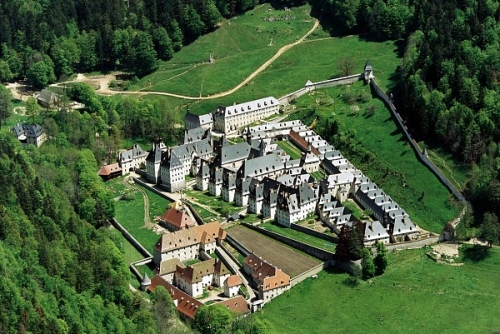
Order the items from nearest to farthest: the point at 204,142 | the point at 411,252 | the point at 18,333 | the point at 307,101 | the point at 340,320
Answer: the point at 18,333
the point at 340,320
the point at 411,252
the point at 204,142
the point at 307,101

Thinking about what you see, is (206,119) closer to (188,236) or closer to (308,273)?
(188,236)

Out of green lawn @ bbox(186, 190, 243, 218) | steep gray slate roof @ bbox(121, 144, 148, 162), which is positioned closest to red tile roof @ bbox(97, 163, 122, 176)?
steep gray slate roof @ bbox(121, 144, 148, 162)

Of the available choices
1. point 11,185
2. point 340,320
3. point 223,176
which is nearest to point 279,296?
point 340,320

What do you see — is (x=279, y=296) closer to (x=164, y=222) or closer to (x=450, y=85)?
(x=164, y=222)

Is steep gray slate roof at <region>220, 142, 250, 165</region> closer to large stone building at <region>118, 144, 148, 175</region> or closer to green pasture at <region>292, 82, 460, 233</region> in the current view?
large stone building at <region>118, 144, 148, 175</region>

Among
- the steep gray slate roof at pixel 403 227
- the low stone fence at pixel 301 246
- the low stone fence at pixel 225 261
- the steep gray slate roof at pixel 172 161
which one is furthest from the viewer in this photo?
the steep gray slate roof at pixel 172 161

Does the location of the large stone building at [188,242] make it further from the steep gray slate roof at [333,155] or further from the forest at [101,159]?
→ the steep gray slate roof at [333,155]

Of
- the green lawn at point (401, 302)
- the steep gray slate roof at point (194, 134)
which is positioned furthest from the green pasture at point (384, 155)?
the steep gray slate roof at point (194, 134)
